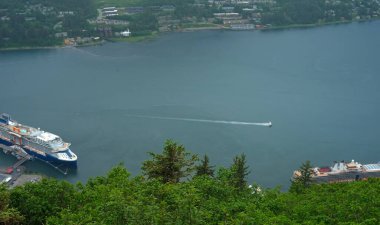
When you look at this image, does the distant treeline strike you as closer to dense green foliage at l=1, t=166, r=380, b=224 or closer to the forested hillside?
the forested hillside

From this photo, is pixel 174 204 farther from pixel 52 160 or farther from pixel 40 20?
pixel 40 20

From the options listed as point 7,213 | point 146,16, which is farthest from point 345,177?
point 146,16

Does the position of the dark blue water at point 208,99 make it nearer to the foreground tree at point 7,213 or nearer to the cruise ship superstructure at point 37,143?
the cruise ship superstructure at point 37,143

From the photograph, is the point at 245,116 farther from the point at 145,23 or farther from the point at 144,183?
the point at 145,23

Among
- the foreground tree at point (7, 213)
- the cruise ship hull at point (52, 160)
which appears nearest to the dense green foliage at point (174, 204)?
the foreground tree at point (7, 213)

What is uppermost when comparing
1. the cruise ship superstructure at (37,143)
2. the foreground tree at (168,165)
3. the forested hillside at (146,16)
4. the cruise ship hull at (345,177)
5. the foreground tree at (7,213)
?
the foreground tree at (7,213)

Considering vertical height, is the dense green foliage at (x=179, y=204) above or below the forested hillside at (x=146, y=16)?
above

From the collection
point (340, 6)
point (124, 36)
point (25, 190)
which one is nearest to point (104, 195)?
point (25, 190)
